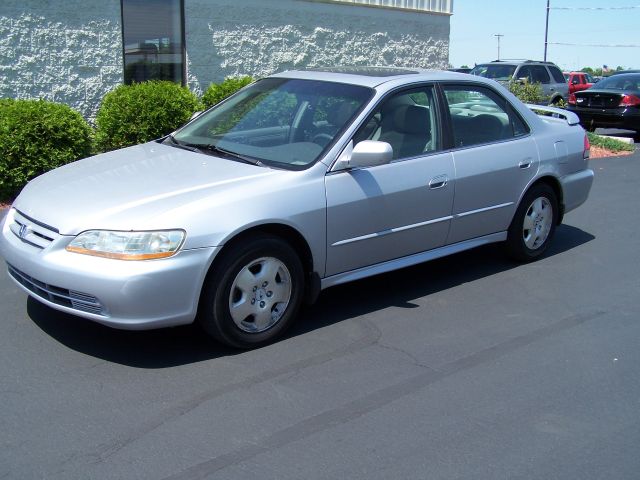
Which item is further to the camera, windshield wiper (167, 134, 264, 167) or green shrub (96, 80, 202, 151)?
green shrub (96, 80, 202, 151)

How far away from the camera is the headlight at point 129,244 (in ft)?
14.2

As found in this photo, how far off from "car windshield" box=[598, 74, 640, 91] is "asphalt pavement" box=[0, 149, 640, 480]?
42.1 ft

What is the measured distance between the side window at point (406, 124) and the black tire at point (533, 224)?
1.25m

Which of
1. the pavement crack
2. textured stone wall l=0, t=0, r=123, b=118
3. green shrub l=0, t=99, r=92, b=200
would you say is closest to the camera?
the pavement crack

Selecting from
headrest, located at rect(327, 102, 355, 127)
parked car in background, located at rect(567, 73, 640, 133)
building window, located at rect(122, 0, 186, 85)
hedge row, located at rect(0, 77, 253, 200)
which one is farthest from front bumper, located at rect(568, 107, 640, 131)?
headrest, located at rect(327, 102, 355, 127)

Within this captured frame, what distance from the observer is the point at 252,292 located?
4770 mm

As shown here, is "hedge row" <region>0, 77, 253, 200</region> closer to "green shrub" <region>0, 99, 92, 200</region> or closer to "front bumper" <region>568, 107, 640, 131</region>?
"green shrub" <region>0, 99, 92, 200</region>

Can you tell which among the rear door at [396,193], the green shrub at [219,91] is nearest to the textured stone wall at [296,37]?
the green shrub at [219,91]

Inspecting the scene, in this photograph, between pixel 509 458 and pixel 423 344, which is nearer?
pixel 509 458

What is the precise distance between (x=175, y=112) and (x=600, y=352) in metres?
6.57

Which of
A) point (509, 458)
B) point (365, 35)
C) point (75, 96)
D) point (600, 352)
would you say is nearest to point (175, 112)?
point (75, 96)

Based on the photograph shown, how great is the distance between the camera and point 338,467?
3.55 metres

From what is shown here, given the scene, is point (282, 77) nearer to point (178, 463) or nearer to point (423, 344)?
point (423, 344)

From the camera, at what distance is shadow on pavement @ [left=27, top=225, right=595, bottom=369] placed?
4746 millimetres
